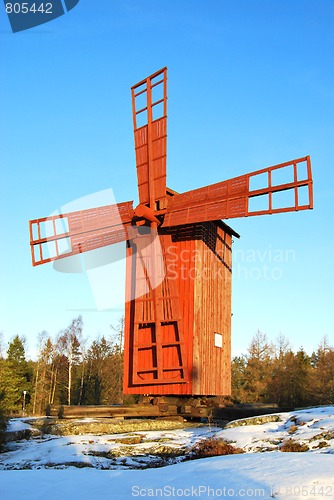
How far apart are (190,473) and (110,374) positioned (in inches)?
1320

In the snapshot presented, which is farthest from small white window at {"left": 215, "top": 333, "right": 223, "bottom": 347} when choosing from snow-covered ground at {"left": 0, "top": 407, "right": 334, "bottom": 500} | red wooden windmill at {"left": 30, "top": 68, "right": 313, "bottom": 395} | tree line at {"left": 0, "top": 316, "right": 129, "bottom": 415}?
tree line at {"left": 0, "top": 316, "right": 129, "bottom": 415}

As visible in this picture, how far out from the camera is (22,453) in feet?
34.6

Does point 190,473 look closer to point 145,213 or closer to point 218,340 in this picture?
point 145,213

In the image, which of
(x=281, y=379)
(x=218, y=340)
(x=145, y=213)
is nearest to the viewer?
(x=145, y=213)

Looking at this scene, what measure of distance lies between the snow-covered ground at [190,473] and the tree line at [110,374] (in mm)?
18700

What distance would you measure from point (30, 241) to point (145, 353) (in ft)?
19.2

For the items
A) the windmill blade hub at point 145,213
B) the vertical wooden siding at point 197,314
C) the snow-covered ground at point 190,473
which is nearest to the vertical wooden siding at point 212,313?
the vertical wooden siding at point 197,314

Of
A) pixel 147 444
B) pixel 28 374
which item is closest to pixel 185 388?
pixel 147 444

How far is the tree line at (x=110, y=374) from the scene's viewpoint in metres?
34.1

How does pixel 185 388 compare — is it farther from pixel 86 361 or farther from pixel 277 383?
pixel 86 361

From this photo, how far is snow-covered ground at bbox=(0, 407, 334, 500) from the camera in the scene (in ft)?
17.9

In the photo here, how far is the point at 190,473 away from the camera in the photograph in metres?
6.37

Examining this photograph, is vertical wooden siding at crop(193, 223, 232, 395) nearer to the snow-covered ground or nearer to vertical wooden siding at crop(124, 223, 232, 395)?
vertical wooden siding at crop(124, 223, 232, 395)

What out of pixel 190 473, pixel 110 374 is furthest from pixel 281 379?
pixel 190 473
